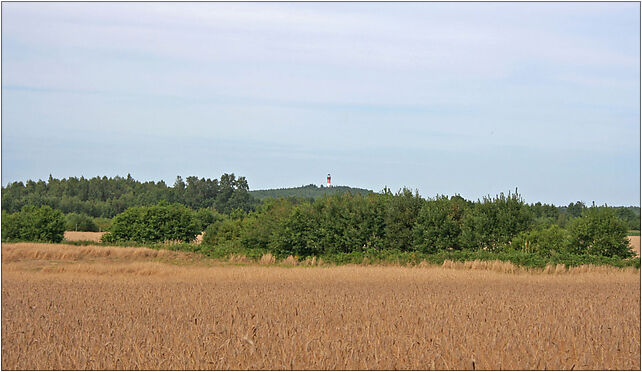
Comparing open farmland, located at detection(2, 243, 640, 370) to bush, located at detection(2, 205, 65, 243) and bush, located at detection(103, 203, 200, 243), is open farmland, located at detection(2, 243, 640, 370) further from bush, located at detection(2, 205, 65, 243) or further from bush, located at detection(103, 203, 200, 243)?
bush, located at detection(2, 205, 65, 243)

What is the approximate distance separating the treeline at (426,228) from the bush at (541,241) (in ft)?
0.19

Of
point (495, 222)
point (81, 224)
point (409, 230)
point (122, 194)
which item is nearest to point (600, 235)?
point (495, 222)

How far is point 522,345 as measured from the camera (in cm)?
821

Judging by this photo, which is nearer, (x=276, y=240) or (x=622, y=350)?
(x=622, y=350)

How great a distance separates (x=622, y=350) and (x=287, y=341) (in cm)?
444

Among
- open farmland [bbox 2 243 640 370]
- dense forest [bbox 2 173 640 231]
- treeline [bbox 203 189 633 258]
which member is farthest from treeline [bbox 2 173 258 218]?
open farmland [bbox 2 243 640 370]

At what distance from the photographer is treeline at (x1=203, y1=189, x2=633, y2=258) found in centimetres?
3559

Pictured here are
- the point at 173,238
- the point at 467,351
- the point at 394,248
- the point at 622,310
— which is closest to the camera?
the point at 467,351

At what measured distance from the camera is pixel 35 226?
209 ft

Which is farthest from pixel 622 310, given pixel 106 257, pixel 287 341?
pixel 106 257

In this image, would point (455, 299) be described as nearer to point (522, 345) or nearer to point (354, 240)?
point (522, 345)

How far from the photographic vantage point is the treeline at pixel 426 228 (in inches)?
1401

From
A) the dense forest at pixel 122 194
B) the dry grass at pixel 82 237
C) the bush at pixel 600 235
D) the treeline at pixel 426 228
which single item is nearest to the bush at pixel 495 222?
the treeline at pixel 426 228

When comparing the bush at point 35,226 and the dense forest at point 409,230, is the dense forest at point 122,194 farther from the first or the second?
the dense forest at point 409,230
